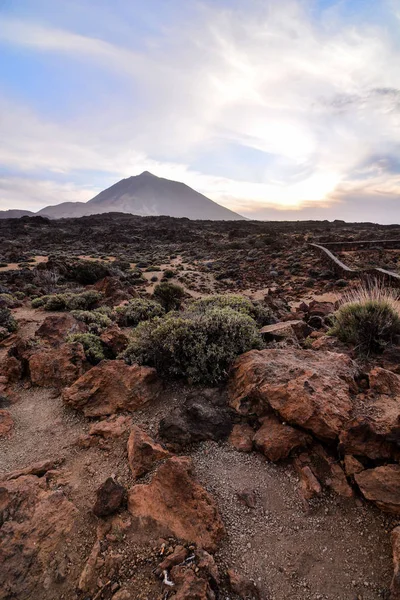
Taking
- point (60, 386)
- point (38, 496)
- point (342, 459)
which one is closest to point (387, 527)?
point (342, 459)

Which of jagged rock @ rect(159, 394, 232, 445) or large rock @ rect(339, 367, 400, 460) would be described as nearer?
large rock @ rect(339, 367, 400, 460)

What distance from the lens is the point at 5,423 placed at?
373 cm

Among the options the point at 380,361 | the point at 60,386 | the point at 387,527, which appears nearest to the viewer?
the point at 387,527

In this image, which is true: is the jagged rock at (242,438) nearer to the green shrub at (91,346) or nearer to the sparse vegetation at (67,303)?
the green shrub at (91,346)

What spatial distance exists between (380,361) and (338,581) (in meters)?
2.68

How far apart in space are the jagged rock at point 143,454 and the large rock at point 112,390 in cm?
77

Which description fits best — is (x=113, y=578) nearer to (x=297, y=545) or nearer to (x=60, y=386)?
(x=297, y=545)

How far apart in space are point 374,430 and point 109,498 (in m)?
2.23

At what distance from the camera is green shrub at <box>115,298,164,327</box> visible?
303 inches

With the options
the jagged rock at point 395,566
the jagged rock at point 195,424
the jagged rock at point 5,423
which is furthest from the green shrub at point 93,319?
the jagged rock at point 395,566

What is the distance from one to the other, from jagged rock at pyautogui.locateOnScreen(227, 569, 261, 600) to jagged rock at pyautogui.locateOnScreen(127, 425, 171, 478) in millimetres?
1099

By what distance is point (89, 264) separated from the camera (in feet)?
50.6

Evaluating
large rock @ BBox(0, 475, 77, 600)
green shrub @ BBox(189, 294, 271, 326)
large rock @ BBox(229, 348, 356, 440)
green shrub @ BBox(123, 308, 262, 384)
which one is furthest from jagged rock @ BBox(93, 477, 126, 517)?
green shrub @ BBox(189, 294, 271, 326)

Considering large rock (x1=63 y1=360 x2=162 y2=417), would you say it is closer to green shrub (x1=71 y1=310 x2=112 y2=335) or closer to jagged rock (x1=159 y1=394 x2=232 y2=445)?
jagged rock (x1=159 y1=394 x2=232 y2=445)
